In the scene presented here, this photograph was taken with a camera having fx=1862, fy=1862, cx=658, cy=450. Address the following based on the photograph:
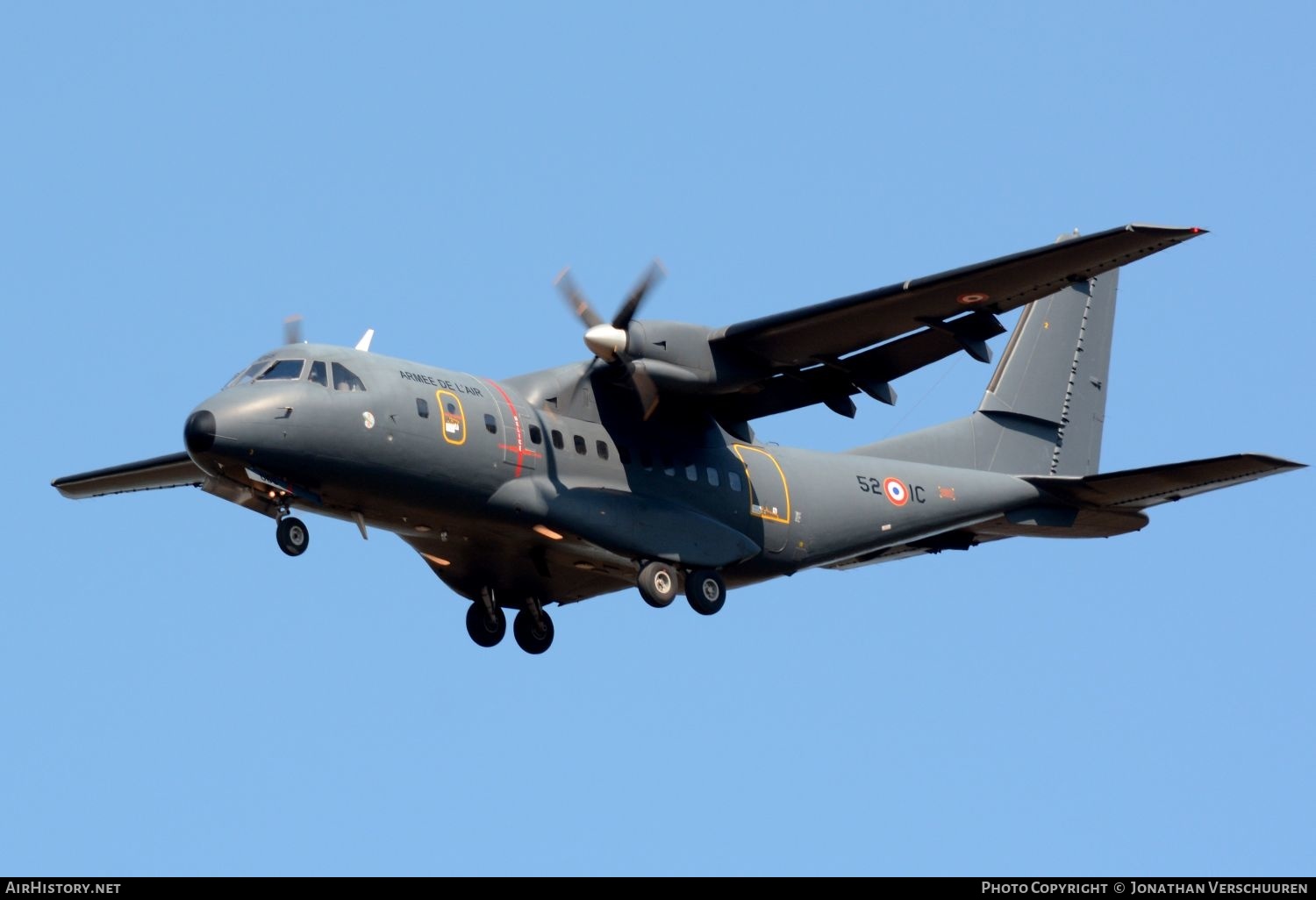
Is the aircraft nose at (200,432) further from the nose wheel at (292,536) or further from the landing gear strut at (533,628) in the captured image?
the landing gear strut at (533,628)

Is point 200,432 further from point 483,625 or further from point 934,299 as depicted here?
point 934,299

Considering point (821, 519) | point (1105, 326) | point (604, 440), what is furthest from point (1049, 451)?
point (604, 440)

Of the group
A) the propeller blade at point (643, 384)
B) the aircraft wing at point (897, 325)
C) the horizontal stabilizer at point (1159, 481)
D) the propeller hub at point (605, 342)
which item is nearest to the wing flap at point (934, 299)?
the aircraft wing at point (897, 325)

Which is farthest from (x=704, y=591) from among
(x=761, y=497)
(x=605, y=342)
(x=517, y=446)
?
(x=605, y=342)

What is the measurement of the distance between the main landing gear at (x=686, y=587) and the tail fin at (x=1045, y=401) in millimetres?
3836

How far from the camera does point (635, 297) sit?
744 inches

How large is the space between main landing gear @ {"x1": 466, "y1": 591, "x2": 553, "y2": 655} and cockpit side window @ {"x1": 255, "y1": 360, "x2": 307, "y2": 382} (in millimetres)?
3830

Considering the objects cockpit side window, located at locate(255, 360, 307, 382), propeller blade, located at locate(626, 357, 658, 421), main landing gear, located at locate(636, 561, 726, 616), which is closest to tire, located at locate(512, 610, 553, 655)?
main landing gear, located at locate(636, 561, 726, 616)

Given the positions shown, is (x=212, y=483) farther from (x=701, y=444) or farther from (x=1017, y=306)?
(x=1017, y=306)

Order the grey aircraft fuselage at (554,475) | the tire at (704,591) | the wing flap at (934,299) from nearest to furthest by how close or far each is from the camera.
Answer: the grey aircraft fuselage at (554,475) < the wing flap at (934,299) < the tire at (704,591)

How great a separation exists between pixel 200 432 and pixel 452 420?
2411 millimetres

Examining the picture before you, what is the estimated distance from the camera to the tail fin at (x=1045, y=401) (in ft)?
73.4

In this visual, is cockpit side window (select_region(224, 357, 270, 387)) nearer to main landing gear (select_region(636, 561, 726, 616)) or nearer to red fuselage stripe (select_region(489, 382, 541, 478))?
red fuselage stripe (select_region(489, 382, 541, 478))

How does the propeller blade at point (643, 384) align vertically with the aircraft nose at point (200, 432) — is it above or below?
above
